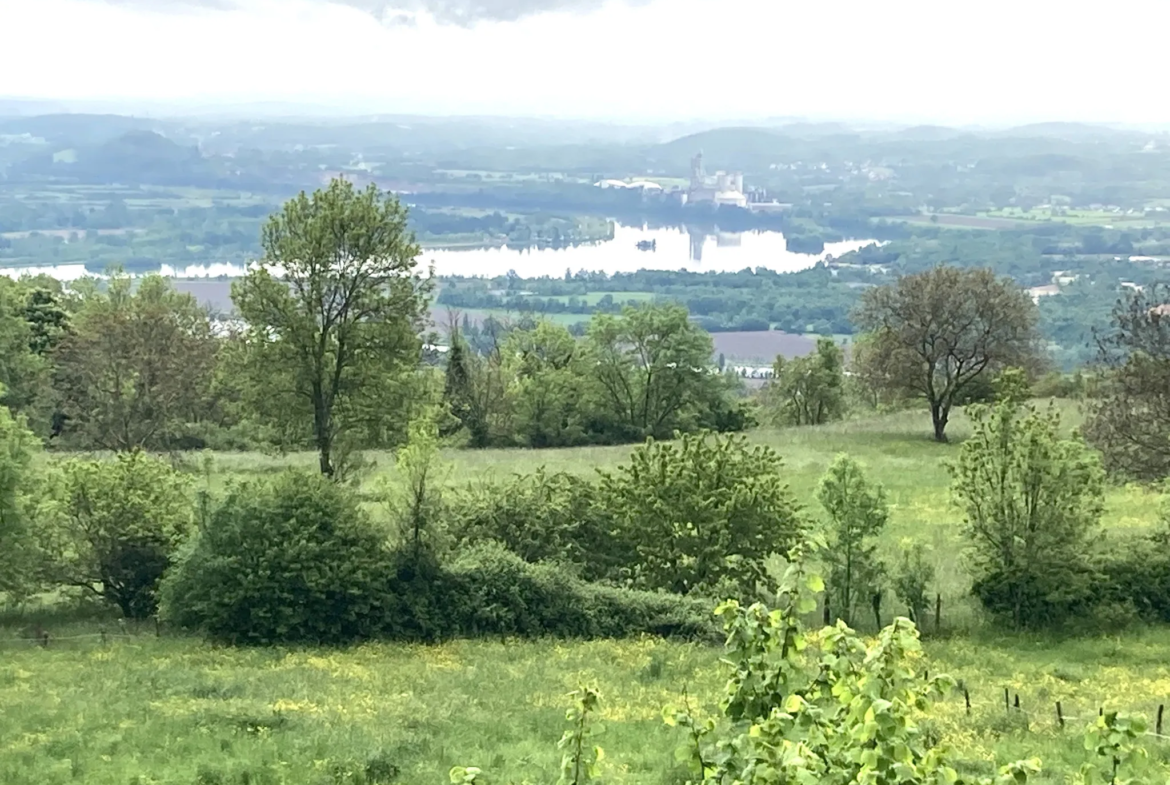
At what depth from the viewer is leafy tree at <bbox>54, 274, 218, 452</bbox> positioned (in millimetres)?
46969

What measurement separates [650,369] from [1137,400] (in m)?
30.6

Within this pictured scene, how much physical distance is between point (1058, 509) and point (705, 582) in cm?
825

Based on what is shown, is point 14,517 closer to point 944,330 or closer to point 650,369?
point 944,330

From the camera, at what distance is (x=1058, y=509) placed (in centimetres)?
2467

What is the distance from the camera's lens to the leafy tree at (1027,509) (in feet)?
79.6

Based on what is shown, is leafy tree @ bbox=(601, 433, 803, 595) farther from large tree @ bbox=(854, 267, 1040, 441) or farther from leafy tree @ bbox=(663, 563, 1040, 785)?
large tree @ bbox=(854, 267, 1040, 441)

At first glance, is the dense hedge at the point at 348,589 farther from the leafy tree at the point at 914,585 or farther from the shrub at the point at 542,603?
the leafy tree at the point at 914,585

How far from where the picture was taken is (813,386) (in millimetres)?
64875

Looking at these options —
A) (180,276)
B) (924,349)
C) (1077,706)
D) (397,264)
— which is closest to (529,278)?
(180,276)

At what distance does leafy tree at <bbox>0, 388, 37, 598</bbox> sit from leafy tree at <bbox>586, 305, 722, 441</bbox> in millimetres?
35933

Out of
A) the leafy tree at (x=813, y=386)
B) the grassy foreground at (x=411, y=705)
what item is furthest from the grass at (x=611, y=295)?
the grassy foreground at (x=411, y=705)

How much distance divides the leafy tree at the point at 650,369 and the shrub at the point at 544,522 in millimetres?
29410

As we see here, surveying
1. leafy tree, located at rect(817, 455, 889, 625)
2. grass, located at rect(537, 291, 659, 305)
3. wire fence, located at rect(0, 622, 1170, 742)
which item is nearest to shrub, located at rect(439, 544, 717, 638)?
leafy tree, located at rect(817, 455, 889, 625)

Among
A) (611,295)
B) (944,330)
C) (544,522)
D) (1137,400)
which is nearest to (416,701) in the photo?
(544,522)
